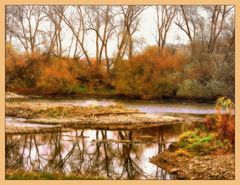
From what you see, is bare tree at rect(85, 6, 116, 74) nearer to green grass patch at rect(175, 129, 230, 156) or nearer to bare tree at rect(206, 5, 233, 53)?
bare tree at rect(206, 5, 233, 53)

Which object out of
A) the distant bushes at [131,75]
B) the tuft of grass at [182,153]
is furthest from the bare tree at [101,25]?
the tuft of grass at [182,153]

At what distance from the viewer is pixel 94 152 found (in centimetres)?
1395

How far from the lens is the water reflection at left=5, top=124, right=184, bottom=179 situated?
13.3 m

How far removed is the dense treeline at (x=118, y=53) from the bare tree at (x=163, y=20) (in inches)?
1.0

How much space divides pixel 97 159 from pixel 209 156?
2.72m

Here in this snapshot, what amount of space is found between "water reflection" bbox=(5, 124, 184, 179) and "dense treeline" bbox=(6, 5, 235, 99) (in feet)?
3.58

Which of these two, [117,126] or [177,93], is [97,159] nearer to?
[117,126]

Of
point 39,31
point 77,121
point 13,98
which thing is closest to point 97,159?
point 77,121

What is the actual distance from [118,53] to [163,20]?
4.67 feet

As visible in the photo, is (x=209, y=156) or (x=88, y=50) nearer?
(x=209, y=156)

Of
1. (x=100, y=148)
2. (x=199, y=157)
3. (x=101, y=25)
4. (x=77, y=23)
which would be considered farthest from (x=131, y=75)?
(x=199, y=157)

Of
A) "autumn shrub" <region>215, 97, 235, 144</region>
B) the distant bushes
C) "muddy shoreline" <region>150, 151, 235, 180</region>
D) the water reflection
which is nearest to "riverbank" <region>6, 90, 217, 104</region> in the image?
the distant bushes

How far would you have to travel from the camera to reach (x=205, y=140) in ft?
45.4

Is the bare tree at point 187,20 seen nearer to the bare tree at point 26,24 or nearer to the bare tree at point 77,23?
the bare tree at point 77,23
